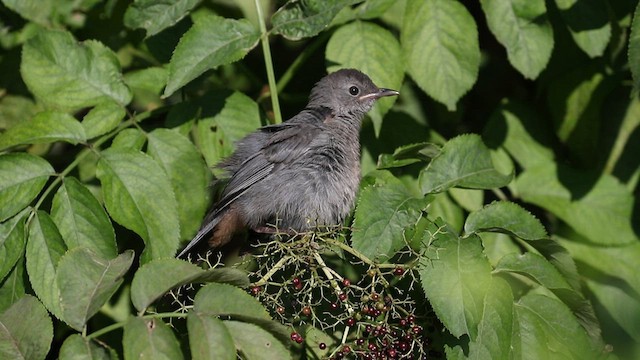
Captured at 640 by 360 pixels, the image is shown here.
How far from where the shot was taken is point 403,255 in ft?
11.9

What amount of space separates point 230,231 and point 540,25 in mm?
1730

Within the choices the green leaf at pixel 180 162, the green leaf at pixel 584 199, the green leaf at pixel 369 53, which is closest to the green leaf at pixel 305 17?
the green leaf at pixel 369 53

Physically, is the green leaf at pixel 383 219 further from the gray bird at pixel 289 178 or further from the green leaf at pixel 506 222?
the gray bird at pixel 289 178

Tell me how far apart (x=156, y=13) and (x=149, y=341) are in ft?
6.07

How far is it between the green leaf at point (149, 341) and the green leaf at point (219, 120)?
5.27 ft

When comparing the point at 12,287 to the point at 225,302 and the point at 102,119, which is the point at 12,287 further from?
the point at 225,302

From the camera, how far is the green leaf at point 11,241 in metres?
3.48

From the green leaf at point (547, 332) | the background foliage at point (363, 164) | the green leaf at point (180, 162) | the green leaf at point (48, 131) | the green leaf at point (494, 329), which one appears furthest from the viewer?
the green leaf at point (180, 162)

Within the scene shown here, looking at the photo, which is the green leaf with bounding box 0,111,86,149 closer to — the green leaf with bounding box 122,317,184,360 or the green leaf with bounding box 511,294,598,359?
the green leaf with bounding box 122,317,184,360

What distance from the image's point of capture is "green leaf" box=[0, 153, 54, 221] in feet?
11.6

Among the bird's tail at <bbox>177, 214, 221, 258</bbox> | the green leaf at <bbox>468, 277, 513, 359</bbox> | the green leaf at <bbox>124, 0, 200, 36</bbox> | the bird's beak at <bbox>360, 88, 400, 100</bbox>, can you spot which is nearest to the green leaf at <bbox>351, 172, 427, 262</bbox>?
the green leaf at <bbox>468, 277, 513, 359</bbox>

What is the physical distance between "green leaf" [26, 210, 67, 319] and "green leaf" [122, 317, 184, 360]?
2.78 ft

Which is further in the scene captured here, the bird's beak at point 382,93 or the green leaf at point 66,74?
the bird's beak at point 382,93

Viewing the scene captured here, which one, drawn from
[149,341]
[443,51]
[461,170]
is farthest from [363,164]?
[149,341]
